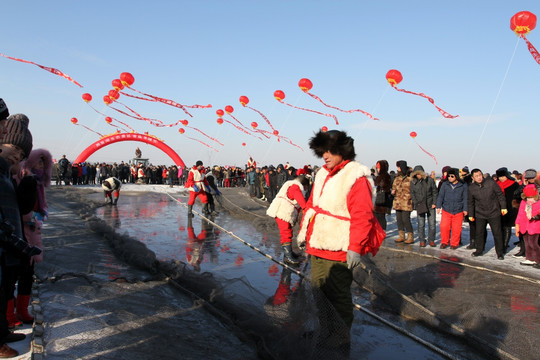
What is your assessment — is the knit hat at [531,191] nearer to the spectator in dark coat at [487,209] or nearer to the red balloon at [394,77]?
the spectator in dark coat at [487,209]

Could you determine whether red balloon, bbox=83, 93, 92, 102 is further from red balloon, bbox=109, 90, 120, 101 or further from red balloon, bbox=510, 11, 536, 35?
red balloon, bbox=510, 11, 536, 35

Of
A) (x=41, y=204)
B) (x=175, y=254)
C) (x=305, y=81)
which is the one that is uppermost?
(x=305, y=81)

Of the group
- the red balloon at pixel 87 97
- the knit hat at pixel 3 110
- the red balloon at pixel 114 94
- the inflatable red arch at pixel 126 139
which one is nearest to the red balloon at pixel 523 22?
the knit hat at pixel 3 110

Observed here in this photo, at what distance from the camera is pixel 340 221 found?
3.50 m

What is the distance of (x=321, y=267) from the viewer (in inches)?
144

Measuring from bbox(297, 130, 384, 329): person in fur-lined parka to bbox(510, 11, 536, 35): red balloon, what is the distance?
32.4 ft

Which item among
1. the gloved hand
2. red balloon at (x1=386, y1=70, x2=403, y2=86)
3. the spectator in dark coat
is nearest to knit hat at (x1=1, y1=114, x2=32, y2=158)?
the gloved hand

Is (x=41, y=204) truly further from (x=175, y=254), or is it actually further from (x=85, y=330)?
(x=175, y=254)

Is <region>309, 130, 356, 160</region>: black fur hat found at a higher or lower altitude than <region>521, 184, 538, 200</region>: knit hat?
higher

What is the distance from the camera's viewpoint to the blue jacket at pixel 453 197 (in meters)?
9.22

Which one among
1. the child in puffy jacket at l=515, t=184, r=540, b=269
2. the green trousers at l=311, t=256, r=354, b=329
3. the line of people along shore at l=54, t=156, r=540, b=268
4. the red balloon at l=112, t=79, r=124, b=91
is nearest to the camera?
the green trousers at l=311, t=256, r=354, b=329

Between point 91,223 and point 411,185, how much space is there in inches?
302

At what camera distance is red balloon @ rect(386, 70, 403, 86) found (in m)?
16.4

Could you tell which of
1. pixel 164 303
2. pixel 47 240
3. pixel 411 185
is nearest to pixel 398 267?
pixel 411 185
